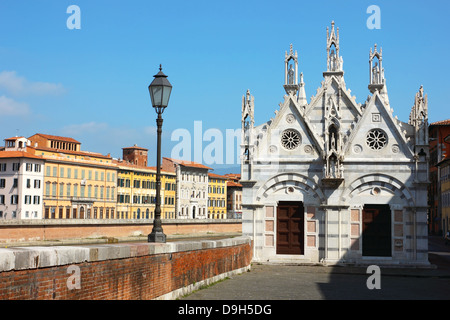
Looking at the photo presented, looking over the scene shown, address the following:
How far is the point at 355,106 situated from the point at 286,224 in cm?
634

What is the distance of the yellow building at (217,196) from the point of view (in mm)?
138750

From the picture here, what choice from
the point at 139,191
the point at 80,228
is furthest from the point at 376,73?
the point at 139,191

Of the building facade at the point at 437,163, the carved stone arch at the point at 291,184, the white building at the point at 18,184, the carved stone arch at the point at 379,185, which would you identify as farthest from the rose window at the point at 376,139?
the white building at the point at 18,184

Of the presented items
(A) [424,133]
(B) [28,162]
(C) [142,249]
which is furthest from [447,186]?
(C) [142,249]

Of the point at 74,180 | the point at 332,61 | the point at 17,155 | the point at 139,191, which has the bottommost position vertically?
the point at 139,191

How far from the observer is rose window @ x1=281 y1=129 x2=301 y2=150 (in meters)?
28.8

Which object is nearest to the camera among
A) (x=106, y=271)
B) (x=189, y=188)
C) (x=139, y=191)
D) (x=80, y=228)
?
(x=106, y=271)

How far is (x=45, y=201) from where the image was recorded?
97.7 metres

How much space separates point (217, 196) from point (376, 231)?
374 feet

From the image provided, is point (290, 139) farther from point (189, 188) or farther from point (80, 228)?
point (189, 188)

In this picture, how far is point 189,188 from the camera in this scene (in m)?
130

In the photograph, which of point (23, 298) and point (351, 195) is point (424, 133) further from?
point (23, 298)

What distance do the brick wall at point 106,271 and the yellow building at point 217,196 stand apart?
12004 cm

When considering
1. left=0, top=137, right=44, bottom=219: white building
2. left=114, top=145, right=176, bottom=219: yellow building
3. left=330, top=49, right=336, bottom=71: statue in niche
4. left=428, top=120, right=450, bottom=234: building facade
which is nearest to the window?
left=0, top=137, right=44, bottom=219: white building
